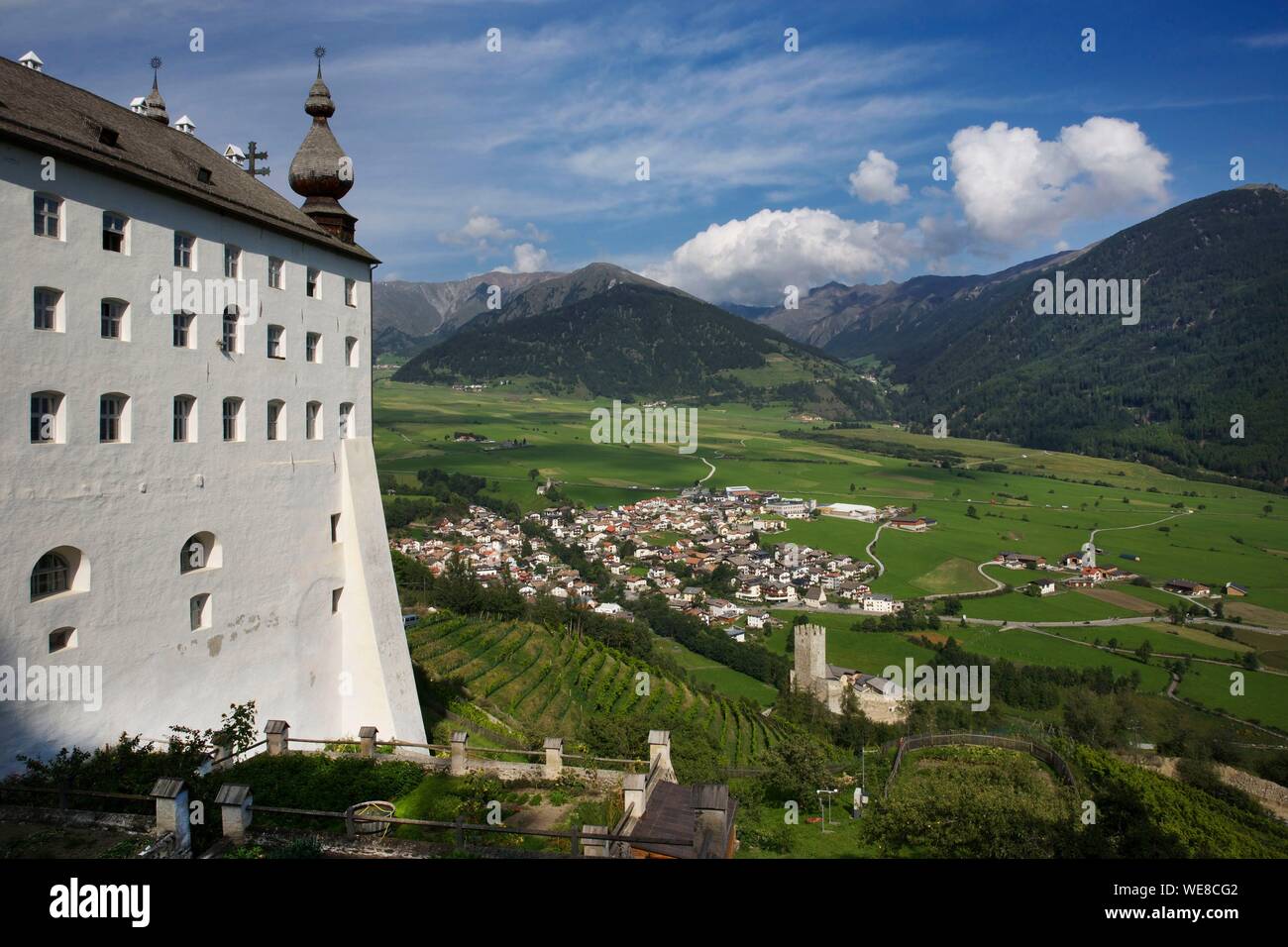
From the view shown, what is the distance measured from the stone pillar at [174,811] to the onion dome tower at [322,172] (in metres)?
18.7

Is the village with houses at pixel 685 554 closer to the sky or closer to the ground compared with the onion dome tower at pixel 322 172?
closer to the ground

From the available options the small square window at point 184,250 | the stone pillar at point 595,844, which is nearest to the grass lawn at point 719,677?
the small square window at point 184,250

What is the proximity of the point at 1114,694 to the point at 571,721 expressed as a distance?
55633 mm

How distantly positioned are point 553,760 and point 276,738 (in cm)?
660

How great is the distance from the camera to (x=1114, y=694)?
73.9 meters

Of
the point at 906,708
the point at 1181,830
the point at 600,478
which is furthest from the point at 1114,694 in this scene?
the point at 600,478

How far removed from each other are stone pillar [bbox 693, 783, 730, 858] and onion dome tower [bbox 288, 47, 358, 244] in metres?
20.7

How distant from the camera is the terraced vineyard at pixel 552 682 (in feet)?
136

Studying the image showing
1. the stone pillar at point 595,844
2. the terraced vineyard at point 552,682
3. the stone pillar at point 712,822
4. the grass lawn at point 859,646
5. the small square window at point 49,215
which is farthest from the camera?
the grass lawn at point 859,646

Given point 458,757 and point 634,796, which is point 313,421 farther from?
point 634,796

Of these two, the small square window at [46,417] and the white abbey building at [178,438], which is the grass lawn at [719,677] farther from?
the small square window at [46,417]

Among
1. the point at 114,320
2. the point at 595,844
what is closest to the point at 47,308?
the point at 114,320

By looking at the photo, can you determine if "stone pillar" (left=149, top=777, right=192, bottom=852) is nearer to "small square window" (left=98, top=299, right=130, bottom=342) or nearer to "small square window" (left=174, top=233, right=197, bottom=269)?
"small square window" (left=98, top=299, right=130, bottom=342)
